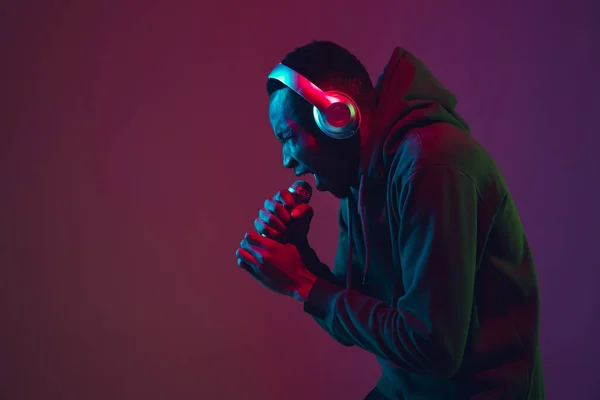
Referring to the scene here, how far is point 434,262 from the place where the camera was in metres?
0.79

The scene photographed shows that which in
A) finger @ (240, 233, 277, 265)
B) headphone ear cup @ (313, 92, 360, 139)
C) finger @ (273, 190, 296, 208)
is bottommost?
finger @ (240, 233, 277, 265)

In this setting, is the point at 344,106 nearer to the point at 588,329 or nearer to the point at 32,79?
the point at 32,79

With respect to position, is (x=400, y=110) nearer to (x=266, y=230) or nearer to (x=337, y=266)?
(x=266, y=230)

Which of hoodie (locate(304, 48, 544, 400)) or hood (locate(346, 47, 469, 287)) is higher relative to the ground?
hood (locate(346, 47, 469, 287))

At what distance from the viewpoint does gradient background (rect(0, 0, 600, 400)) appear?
180 cm

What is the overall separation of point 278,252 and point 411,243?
0.30 m

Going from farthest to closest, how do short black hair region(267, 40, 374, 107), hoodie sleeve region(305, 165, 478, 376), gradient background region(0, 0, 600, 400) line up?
gradient background region(0, 0, 600, 400)
short black hair region(267, 40, 374, 107)
hoodie sleeve region(305, 165, 478, 376)

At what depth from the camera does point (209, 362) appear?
79.8 inches

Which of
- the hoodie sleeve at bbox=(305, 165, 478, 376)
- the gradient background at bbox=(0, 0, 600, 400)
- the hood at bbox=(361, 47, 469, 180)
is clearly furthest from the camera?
the gradient background at bbox=(0, 0, 600, 400)

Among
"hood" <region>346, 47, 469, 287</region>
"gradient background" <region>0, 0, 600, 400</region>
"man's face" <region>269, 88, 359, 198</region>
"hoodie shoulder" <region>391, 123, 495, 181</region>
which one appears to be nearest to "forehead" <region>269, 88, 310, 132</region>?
"man's face" <region>269, 88, 359, 198</region>

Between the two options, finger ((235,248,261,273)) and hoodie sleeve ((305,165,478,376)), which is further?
finger ((235,248,261,273))

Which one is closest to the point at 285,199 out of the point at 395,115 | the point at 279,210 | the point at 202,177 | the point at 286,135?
the point at 279,210

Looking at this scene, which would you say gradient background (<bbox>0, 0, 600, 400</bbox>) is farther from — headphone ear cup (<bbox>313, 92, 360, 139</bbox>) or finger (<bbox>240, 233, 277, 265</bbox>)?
Answer: headphone ear cup (<bbox>313, 92, 360, 139</bbox>)

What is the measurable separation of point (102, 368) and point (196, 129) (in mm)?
963
